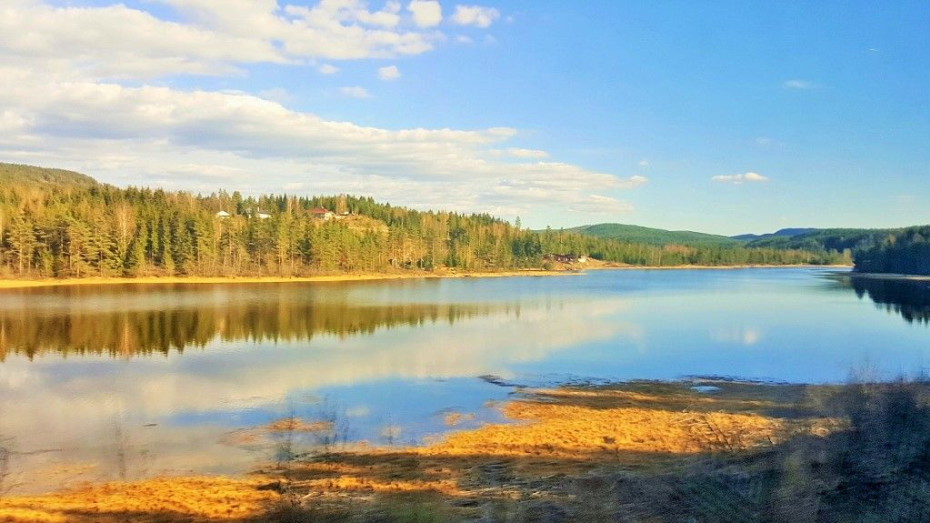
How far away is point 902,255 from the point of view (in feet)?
443

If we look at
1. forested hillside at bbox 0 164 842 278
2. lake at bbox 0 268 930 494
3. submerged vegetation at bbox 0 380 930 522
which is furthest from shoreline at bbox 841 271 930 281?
submerged vegetation at bbox 0 380 930 522

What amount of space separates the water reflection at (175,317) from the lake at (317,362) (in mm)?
187

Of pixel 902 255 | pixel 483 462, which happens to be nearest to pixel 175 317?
pixel 483 462

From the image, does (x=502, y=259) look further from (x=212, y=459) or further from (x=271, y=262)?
(x=212, y=459)

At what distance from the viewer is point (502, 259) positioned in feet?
461

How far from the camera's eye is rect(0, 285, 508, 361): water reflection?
32531mm

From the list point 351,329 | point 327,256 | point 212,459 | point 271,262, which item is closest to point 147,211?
point 271,262

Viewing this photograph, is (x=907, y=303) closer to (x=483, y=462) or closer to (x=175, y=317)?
(x=175, y=317)

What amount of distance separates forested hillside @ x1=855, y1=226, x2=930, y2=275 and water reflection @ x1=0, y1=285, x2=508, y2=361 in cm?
10537

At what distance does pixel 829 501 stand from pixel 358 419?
1196cm

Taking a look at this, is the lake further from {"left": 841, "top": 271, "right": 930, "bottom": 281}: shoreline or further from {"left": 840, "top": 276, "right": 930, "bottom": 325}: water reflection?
{"left": 841, "top": 271, "right": 930, "bottom": 281}: shoreline

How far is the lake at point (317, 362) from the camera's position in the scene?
16109mm

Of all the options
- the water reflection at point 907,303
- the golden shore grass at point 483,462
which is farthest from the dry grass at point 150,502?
the water reflection at point 907,303

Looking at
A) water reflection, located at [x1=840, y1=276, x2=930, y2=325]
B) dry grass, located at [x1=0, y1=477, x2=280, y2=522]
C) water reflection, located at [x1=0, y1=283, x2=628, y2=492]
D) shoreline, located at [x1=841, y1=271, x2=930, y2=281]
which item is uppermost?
shoreline, located at [x1=841, y1=271, x2=930, y2=281]
